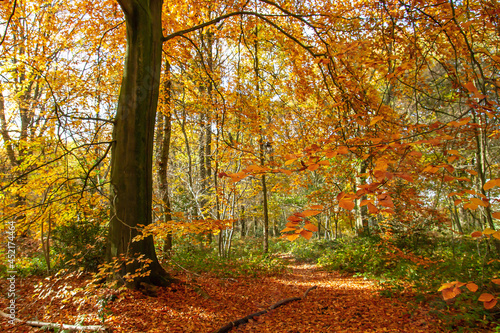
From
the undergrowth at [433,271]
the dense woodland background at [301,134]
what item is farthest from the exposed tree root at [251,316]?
the undergrowth at [433,271]

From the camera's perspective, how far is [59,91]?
253 inches

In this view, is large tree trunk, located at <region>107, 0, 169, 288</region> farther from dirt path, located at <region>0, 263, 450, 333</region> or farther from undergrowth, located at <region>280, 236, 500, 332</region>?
undergrowth, located at <region>280, 236, 500, 332</region>

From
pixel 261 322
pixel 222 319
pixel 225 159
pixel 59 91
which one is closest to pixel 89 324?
pixel 222 319

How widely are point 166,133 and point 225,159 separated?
1839mm

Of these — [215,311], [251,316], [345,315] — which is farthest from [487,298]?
[215,311]

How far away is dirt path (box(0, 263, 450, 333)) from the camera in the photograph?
3100 mm

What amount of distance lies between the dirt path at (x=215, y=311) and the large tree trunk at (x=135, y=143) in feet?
1.56

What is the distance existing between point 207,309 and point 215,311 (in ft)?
0.42

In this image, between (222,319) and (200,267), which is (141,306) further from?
(200,267)

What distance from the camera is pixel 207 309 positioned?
154 inches

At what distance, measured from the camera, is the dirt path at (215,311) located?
3100mm

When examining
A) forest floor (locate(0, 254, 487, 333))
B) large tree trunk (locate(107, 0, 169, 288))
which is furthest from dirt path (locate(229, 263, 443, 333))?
large tree trunk (locate(107, 0, 169, 288))

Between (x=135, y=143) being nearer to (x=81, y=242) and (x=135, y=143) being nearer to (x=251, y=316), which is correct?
(x=81, y=242)

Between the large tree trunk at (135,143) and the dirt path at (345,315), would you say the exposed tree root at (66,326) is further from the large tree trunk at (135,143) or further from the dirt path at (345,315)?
the dirt path at (345,315)
